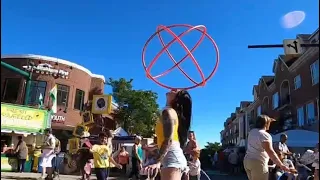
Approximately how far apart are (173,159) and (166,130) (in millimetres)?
352

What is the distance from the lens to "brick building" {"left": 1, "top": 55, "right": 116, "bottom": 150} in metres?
33.7

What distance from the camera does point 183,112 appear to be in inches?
186

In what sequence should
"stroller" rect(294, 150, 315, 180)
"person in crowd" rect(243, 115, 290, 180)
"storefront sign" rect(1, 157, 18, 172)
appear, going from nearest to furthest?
"person in crowd" rect(243, 115, 290, 180) → "stroller" rect(294, 150, 315, 180) → "storefront sign" rect(1, 157, 18, 172)

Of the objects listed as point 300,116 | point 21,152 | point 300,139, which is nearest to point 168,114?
point 21,152

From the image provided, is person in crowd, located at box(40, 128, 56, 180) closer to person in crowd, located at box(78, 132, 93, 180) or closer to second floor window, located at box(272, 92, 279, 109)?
person in crowd, located at box(78, 132, 93, 180)

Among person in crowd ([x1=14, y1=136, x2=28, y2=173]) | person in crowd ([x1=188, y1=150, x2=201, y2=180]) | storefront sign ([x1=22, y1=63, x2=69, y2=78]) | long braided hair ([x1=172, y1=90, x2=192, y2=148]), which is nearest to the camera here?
long braided hair ([x1=172, y1=90, x2=192, y2=148])

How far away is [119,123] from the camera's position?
Answer: 144 ft

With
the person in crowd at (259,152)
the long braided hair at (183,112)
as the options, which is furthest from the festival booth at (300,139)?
the long braided hair at (183,112)

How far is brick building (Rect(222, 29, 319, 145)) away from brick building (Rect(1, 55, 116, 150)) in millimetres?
20351

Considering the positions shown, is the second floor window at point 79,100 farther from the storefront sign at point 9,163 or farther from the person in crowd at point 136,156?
the person in crowd at point 136,156

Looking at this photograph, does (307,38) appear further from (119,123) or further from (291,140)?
(119,123)

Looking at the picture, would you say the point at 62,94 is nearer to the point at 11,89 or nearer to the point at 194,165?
the point at 11,89

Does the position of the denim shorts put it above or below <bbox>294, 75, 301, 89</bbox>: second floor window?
below

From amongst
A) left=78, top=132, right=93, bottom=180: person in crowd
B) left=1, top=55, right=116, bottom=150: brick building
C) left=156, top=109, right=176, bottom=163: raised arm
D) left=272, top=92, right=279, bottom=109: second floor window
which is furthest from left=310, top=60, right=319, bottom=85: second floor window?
left=156, top=109, right=176, bottom=163: raised arm
